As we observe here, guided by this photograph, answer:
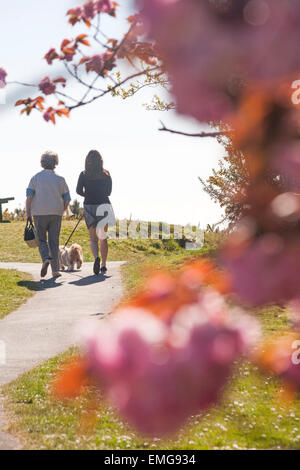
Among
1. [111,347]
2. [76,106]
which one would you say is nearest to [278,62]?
[111,347]

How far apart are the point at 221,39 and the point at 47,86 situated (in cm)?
177

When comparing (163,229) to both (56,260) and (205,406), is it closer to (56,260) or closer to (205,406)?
(56,260)

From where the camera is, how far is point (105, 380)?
3.08 feet

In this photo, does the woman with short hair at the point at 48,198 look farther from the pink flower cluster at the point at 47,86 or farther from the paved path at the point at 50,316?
the pink flower cluster at the point at 47,86

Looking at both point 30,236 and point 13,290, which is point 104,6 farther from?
point 30,236

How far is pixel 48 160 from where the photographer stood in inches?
427

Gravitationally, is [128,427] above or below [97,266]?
below

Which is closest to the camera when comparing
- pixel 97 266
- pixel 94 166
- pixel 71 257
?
pixel 94 166

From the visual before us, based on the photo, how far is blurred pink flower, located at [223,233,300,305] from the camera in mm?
1015

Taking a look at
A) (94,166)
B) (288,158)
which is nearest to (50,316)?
(94,166)

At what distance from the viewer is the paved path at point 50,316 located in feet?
20.0

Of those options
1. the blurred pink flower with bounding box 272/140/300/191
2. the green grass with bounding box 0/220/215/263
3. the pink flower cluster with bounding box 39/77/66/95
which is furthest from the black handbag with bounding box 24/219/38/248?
the blurred pink flower with bounding box 272/140/300/191

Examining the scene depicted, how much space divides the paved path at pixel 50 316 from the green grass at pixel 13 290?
0.16 meters

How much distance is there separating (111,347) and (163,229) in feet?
76.2
